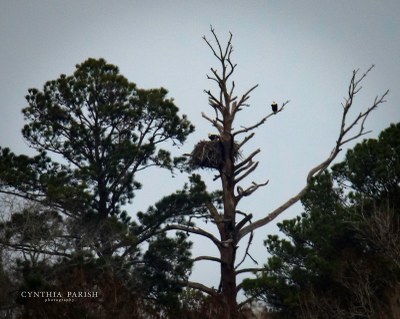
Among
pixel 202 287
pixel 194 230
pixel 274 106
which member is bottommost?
pixel 202 287

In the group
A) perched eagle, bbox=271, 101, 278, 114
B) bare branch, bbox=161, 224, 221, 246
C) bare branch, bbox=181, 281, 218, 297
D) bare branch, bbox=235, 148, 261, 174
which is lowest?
bare branch, bbox=181, 281, 218, 297

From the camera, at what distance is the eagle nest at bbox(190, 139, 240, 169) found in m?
19.4

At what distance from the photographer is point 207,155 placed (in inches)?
770

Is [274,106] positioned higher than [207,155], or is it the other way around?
[274,106]

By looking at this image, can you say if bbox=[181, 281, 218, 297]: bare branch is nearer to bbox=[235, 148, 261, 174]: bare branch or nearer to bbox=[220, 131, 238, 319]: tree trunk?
bbox=[220, 131, 238, 319]: tree trunk

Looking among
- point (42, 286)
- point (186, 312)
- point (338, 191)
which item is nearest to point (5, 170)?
point (42, 286)

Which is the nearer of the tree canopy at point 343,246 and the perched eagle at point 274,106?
the tree canopy at point 343,246

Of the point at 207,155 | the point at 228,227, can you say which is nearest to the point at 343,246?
the point at 228,227

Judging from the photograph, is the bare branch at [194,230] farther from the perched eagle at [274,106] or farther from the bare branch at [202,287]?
the perched eagle at [274,106]

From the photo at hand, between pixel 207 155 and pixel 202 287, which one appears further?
pixel 207 155

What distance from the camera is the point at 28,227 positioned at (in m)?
16.2

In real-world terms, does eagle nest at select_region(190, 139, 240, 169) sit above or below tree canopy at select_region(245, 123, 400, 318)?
above

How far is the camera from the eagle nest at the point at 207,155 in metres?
19.4

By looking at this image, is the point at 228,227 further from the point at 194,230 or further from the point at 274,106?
the point at 274,106
